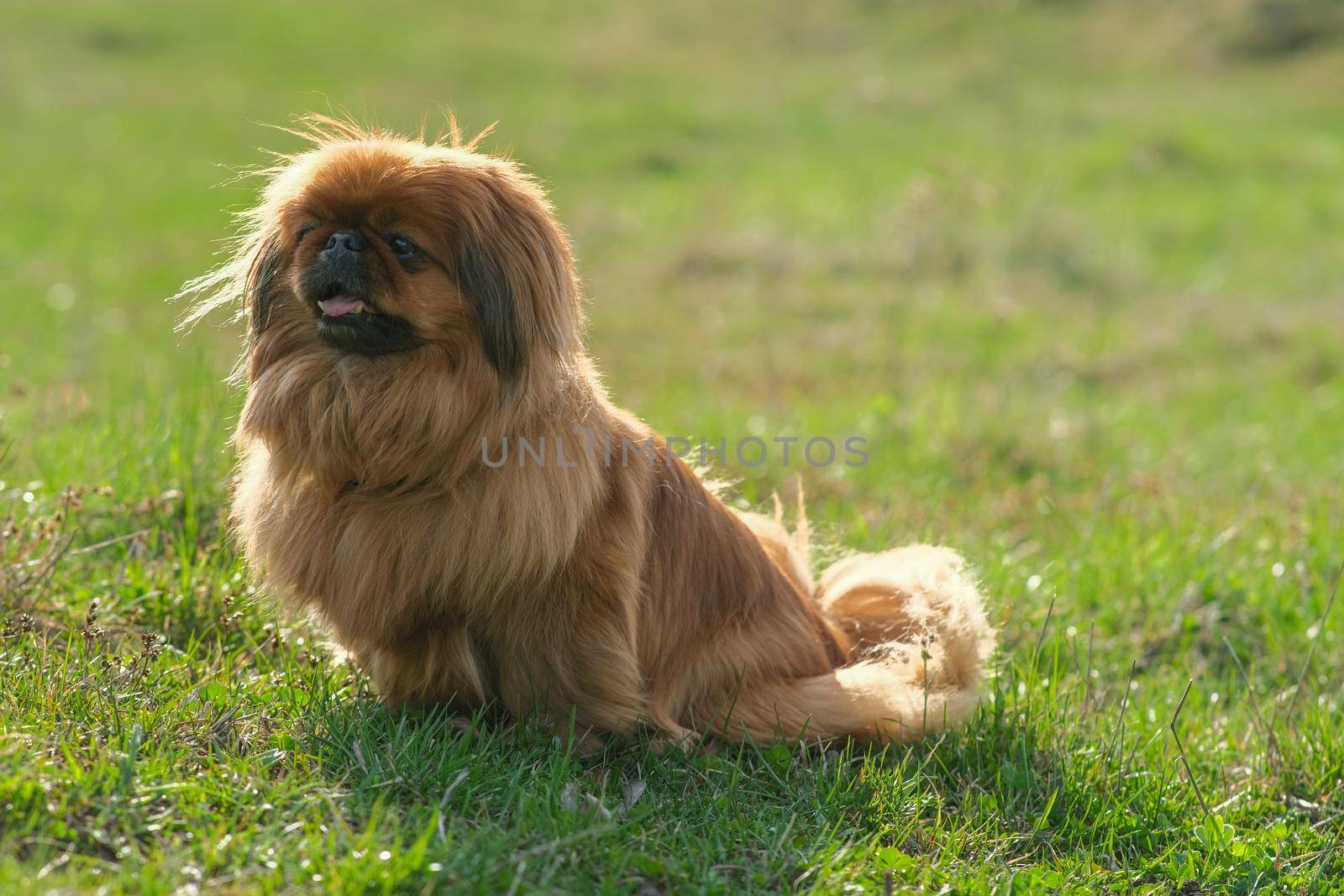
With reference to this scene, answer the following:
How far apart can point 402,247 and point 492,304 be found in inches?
10.2

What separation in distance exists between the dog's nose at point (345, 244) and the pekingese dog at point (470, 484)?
0.04 feet

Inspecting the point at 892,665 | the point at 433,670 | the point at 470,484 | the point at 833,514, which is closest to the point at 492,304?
the point at 470,484

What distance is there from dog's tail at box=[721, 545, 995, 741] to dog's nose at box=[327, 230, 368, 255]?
63.5 inches

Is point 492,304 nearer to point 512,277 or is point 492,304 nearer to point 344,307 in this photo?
point 512,277

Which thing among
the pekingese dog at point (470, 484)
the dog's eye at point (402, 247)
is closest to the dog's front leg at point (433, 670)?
the pekingese dog at point (470, 484)

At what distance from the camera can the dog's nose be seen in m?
2.86

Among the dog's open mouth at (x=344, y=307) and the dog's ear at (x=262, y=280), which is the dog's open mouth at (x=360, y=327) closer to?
the dog's open mouth at (x=344, y=307)

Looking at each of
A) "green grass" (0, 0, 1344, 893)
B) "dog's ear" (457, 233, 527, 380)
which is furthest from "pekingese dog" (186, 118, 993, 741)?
"green grass" (0, 0, 1344, 893)

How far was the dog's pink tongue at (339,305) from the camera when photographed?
9.50 feet

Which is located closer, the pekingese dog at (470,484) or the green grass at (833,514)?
the green grass at (833,514)

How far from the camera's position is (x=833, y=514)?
5391 mm

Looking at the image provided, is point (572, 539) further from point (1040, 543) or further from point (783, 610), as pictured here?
point (1040, 543)

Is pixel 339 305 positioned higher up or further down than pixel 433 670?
higher up

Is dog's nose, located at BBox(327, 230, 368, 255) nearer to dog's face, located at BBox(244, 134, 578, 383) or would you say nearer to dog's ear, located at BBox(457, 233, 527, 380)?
dog's face, located at BBox(244, 134, 578, 383)
